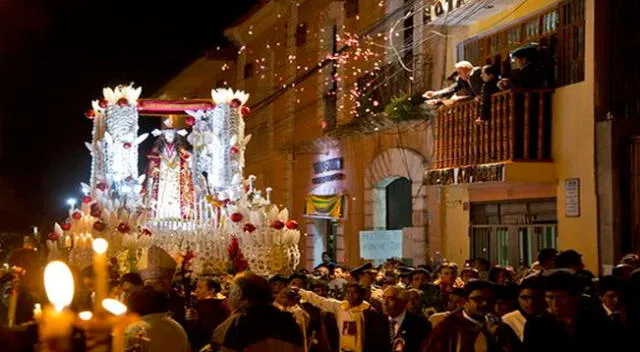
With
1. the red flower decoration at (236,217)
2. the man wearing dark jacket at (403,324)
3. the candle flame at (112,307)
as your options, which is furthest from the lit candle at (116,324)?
the red flower decoration at (236,217)

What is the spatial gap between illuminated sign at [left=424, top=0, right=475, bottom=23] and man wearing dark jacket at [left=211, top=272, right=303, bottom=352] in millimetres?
12650

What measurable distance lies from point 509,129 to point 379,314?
7848mm

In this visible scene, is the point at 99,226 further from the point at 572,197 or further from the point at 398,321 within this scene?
the point at 398,321

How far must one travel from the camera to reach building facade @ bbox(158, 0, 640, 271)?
1694cm

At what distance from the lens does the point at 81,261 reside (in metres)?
17.9

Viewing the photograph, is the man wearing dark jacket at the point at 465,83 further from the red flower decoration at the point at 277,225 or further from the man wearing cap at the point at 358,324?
the man wearing cap at the point at 358,324

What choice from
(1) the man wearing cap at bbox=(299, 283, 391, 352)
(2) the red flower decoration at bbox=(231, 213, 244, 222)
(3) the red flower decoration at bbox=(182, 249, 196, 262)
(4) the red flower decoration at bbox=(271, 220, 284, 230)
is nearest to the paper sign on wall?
(4) the red flower decoration at bbox=(271, 220, 284, 230)

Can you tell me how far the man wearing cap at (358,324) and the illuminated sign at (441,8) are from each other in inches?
366

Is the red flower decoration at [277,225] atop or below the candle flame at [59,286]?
atop

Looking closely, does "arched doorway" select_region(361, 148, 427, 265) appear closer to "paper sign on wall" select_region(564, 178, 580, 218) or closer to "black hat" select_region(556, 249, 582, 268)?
"paper sign on wall" select_region(564, 178, 580, 218)

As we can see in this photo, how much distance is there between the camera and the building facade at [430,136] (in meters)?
16.9

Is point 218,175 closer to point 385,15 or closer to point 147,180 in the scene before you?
point 147,180

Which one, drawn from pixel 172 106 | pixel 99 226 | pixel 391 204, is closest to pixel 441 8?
pixel 172 106

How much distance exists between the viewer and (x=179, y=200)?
781 inches
